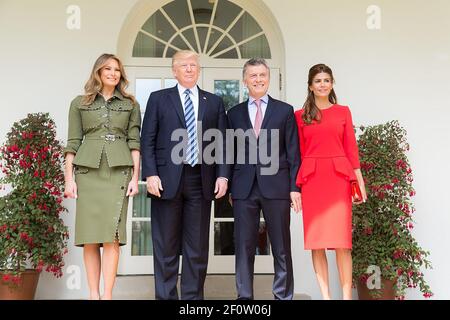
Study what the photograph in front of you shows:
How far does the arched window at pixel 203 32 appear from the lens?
17.7 feet

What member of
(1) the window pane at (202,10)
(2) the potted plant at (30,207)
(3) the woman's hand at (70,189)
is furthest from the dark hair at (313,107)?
(2) the potted plant at (30,207)

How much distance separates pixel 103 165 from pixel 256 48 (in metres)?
2.67

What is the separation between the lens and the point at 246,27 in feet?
18.0

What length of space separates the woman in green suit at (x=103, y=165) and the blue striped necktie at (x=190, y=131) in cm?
33

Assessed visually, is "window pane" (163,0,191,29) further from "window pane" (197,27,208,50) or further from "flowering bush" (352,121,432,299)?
"flowering bush" (352,121,432,299)

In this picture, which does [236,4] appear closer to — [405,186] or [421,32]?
[421,32]

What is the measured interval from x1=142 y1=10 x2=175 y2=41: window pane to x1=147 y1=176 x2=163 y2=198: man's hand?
8.12 ft

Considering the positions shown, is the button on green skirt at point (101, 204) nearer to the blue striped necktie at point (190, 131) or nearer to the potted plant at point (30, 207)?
the blue striped necktie at point (190, 131)

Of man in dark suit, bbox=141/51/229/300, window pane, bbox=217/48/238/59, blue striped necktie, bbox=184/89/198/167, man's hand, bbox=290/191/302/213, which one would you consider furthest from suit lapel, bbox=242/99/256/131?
window pane, bbox=217/48/238/59

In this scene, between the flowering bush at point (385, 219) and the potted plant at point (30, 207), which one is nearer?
the potted plant at point (30, 207)

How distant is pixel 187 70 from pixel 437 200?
10.1ft

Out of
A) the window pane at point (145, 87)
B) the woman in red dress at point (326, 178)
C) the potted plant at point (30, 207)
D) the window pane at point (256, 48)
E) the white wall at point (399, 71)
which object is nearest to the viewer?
the woman in red dress at point (326, 178)

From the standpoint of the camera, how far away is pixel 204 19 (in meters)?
5.44

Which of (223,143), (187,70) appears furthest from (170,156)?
(187,70)
